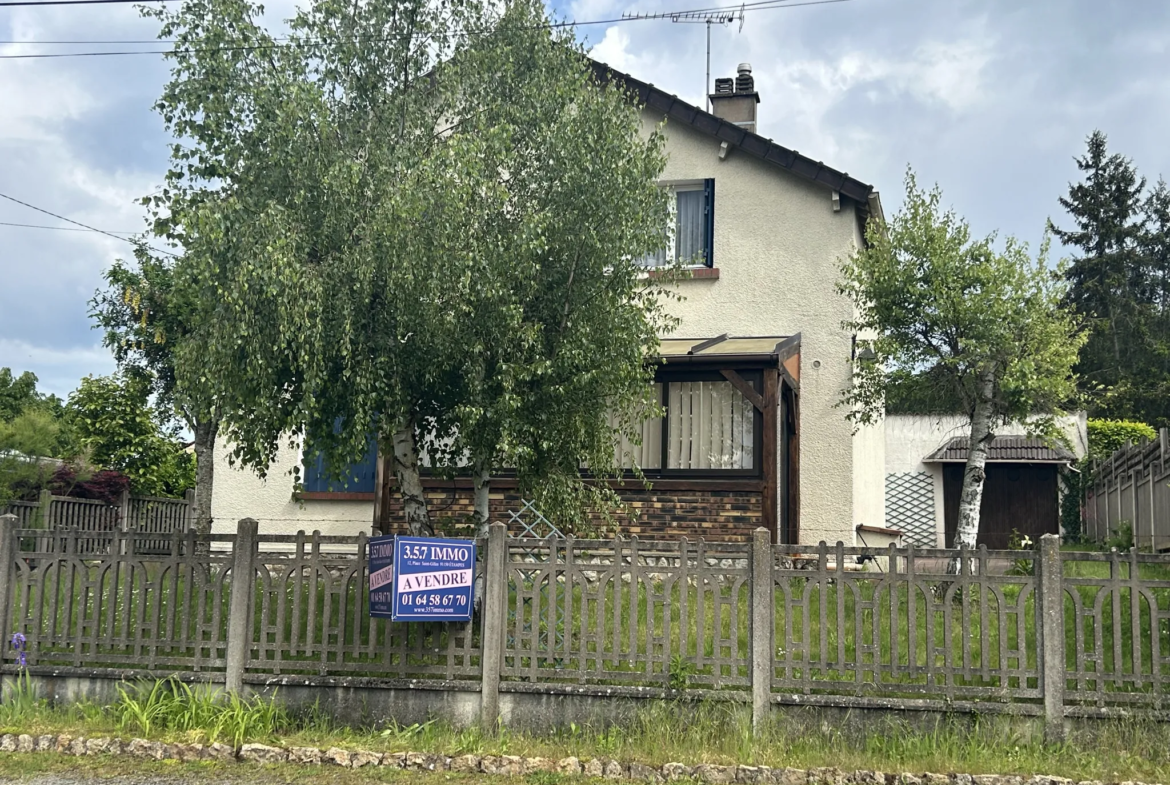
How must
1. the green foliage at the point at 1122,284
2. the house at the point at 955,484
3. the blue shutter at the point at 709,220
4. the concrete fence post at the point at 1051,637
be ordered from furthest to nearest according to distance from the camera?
1. the green foliage at the point at 1122,284
2. the house at the point at 955,484
3. the blue shutter at the point at 709,220
4. the concrete fence post at the point at 1051,637

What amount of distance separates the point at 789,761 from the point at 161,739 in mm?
4612

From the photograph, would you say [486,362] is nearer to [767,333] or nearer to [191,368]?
[191,368]

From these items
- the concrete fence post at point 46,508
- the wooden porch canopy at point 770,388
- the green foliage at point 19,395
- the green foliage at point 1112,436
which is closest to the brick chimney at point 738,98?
the wooden porch canopy at point 770,388

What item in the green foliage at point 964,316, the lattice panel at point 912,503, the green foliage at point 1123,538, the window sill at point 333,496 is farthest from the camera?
the lattice panel at point 912,503

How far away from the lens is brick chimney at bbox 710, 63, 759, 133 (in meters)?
16.6

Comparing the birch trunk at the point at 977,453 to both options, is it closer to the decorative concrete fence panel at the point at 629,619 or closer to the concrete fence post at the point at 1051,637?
the concrete fence post at the point at 1051,637

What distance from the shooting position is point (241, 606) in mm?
8523

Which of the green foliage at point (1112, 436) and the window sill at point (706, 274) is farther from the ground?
the window sill at point (706, 274)

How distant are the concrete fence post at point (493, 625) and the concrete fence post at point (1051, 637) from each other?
3928 mm

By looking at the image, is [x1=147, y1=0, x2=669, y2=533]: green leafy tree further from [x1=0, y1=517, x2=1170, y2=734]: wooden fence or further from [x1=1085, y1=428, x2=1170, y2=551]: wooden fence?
[x1=1085, y1=428, x2=1170, y2=551]: wooden fence

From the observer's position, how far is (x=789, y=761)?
7.32m

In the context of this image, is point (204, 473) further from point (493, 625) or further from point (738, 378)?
point (493, 625)

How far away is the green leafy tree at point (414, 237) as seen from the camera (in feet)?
26.7

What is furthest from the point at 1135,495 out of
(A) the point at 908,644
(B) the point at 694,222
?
(A) the point at 908,644
